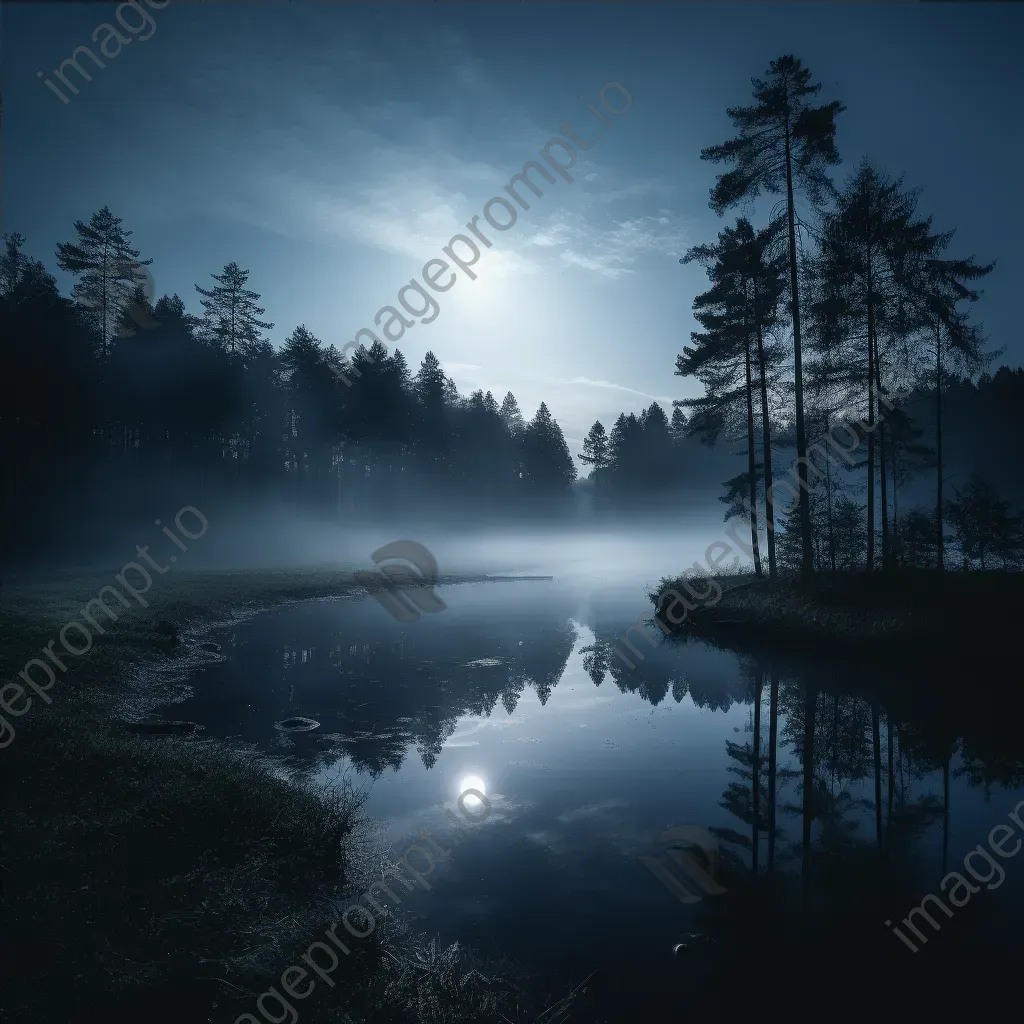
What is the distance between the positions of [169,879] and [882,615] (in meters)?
21.2

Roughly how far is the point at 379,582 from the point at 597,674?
25.0m

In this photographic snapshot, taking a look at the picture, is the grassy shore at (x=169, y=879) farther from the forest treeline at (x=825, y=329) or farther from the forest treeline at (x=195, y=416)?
the forest treeline at (x=195, y=416)

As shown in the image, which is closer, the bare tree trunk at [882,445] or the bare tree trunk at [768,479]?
the bare tree trunk at [882,445]

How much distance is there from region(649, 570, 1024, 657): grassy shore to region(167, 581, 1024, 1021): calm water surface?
2.07 metres

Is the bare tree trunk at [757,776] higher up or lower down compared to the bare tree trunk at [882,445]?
lower down

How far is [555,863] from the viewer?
25.6 ft

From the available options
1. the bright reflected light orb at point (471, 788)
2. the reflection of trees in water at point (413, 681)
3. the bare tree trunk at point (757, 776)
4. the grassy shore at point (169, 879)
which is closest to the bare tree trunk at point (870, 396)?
the bare tree trunk at point (757, 776)

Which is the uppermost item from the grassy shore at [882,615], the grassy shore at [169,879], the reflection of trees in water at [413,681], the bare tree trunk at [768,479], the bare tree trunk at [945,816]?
the bare tree trunk at [768,479]

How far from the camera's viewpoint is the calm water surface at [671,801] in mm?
5855

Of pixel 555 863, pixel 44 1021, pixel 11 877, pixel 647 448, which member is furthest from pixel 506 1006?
pixel 647 448

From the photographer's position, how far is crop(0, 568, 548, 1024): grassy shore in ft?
15.2

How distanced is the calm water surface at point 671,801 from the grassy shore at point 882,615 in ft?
6.80

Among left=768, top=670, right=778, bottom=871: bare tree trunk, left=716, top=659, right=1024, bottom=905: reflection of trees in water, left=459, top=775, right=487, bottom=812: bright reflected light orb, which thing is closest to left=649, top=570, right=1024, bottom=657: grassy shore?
left=768, top=670, right=778, bottom=871: bare tree trunk

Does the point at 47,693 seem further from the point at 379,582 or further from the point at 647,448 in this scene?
the point at 647,448
